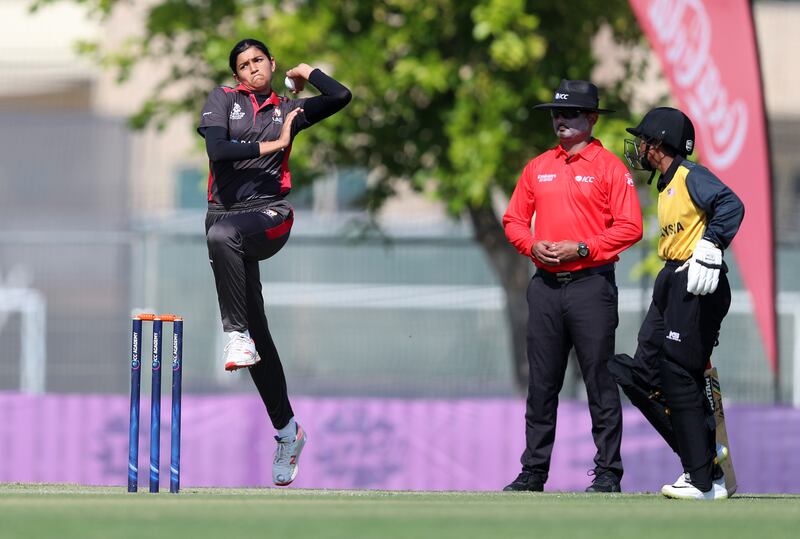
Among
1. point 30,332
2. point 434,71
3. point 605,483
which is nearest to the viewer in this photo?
point 605,483

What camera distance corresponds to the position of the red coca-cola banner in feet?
42.5

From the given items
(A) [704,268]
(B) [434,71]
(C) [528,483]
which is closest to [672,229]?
(A) [704,268]

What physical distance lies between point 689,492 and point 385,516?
2040 mm

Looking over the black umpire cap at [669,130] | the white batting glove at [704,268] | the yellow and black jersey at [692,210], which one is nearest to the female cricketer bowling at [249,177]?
the black umpire cap at [669,130]

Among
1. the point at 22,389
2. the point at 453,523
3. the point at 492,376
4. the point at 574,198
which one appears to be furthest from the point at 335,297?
the point at 453,523

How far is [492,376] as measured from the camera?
56.7 feet

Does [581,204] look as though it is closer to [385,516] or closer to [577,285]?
[577,285]

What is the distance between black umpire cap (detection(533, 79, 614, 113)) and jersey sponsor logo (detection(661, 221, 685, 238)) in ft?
2.87

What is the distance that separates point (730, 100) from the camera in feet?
43.9

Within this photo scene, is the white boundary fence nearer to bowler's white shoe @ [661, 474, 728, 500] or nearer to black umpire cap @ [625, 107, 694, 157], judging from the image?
black umpire cap @ [625, 107, 694, 157]

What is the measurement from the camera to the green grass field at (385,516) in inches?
218

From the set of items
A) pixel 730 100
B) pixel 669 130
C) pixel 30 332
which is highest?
pixel 730 100

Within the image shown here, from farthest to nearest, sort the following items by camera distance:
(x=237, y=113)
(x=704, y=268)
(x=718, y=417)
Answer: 1. (x=237, y=113)
2. (x=718, y=417)
3. (x=704, y=268)

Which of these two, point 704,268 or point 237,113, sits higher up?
point 237,113
